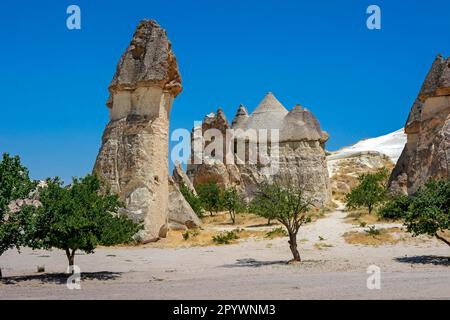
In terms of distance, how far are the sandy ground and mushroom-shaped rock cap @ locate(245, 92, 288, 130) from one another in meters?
18.4

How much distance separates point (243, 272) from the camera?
12086 mm

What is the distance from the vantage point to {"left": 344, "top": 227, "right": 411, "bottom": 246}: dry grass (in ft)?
57.1

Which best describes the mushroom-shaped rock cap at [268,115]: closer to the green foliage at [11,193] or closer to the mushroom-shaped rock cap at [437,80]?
the mushroom-shaped rock cap at [437,80]

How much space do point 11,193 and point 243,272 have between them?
5.39m

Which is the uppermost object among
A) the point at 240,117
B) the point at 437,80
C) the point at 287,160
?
the point at 240,117

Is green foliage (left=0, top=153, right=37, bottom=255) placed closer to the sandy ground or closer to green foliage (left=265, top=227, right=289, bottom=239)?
the sandy ground

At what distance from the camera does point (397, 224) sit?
22172 mm

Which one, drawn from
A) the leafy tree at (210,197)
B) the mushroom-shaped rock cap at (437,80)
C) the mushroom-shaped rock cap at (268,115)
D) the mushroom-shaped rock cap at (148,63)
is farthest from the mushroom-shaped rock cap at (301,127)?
the mushroom-shaped rock cap at (148,63)

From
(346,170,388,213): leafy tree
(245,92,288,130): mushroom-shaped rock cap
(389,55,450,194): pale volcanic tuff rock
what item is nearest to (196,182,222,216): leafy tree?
(245,92,288,130): mushroom-shaped rock cap

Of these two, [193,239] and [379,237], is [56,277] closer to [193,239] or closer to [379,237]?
[193,239]

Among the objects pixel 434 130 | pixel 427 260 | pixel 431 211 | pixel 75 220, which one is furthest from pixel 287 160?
pixel 75 220
